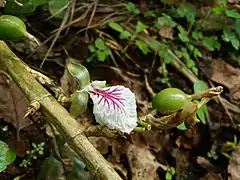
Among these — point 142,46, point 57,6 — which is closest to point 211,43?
point 142,46

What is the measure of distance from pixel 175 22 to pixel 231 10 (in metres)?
0.22

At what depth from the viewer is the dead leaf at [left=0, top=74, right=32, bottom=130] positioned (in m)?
1.62

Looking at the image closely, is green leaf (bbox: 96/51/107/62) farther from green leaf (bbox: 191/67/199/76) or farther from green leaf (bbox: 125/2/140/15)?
green leaf (bbox: 191/67/199/76)

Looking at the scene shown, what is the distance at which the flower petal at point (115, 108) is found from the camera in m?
1.20

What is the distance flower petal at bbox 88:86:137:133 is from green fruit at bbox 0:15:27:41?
261 mm

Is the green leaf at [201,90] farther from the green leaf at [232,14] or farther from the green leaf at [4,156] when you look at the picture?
the green leaf at [4,156]

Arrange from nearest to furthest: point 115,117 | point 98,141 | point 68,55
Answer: point 115,117, point 98,141, point 68,55

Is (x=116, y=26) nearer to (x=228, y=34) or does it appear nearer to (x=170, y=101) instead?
(x=228, y=34)

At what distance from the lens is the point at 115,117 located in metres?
1.21

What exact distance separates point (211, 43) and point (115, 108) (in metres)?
0.97

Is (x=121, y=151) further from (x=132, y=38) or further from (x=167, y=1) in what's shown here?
(x=167, y=1)

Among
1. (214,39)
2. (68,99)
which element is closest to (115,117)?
(68,99)

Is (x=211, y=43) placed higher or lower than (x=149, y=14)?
lower

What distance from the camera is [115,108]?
4.00 feet
